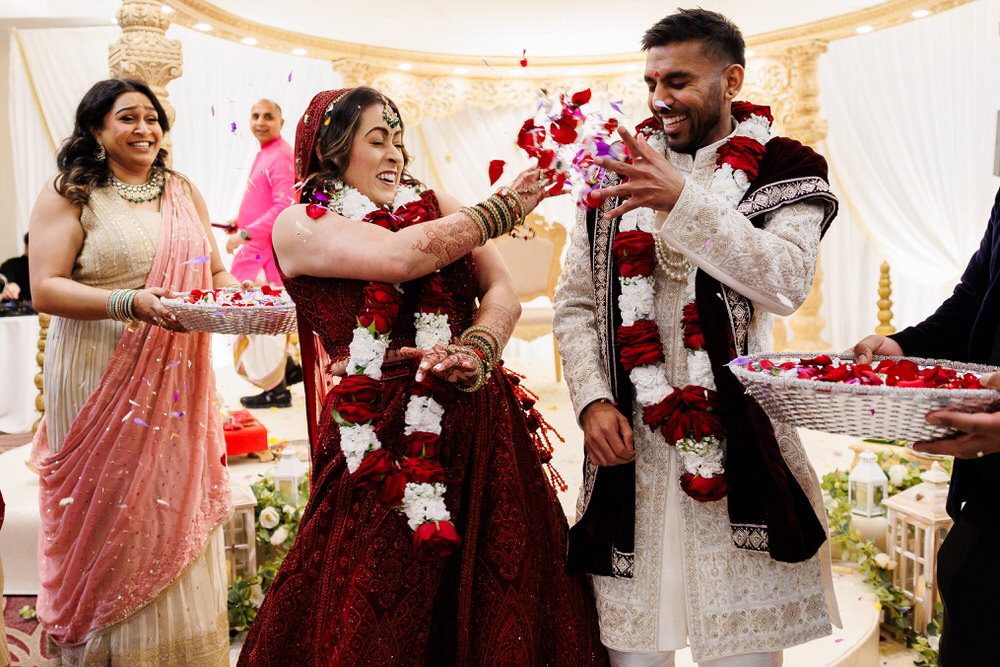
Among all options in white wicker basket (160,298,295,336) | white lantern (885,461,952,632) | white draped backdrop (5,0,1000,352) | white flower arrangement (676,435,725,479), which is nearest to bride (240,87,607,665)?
white flower arrangement (676,435,725,479)

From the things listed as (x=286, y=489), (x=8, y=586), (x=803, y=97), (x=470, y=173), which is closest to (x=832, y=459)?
(x=286, y=489)

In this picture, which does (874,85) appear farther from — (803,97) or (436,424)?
(436,424)

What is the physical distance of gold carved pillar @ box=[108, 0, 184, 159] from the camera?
4.92 metres

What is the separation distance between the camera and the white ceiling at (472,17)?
7.06m

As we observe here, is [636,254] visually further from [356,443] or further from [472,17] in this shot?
[472,17]

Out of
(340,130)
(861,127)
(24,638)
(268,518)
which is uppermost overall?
(861,127)

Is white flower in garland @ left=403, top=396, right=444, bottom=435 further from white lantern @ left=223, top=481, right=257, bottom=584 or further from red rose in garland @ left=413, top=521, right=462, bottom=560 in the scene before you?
white lantern @ left=223, top=481, right=257, bottom=584

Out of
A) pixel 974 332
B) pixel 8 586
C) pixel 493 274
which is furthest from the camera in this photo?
pixel 8 586

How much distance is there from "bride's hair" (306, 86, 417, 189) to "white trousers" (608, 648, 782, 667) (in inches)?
47.8

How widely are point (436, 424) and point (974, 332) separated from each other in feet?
3.64

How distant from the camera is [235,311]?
2.46 m

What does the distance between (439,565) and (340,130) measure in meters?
0.96

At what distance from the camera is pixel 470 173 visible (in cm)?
1001

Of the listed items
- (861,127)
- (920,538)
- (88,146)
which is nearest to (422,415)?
(88,146)
